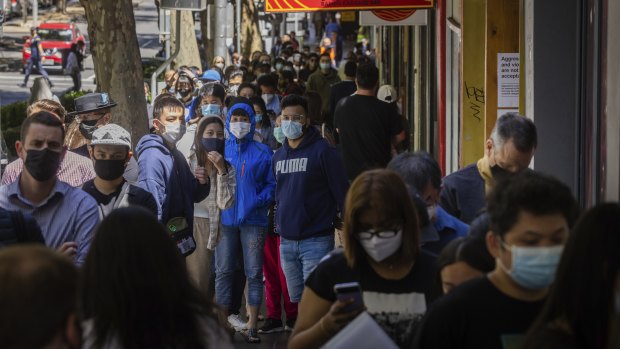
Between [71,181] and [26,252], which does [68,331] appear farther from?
[71,181]

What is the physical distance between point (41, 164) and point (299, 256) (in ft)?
12.3

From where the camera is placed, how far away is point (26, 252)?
3.57 m

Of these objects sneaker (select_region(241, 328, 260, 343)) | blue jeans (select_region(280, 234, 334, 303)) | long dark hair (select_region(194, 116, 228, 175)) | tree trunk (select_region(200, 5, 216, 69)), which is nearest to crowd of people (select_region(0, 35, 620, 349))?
long dark hair (select_region(194, 116, 228, 175))

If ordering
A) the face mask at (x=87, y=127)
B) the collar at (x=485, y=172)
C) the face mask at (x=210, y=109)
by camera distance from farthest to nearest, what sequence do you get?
the face mask at (x=210, y=109)
the face mask at (x=87, y=127)
the collar at (x=485, y=172)

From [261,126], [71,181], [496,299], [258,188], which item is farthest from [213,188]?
[496,299]

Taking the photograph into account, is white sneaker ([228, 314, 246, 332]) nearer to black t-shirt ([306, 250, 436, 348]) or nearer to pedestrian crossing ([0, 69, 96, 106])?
black t-shirt ([306, 250, 436, 348])

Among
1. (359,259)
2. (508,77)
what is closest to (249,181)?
(508,77)

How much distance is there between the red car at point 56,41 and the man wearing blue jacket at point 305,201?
44.1 m

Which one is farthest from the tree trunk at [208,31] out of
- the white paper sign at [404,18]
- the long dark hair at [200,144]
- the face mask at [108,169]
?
the face mask at [108,169]

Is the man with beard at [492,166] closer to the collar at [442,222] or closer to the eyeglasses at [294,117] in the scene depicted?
the collar at [442,222]

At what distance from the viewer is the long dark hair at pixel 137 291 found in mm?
4352

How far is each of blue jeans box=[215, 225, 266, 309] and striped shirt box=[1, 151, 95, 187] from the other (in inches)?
75.0

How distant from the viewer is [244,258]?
10.6 metres

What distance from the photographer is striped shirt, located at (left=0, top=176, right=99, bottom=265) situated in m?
6.46
